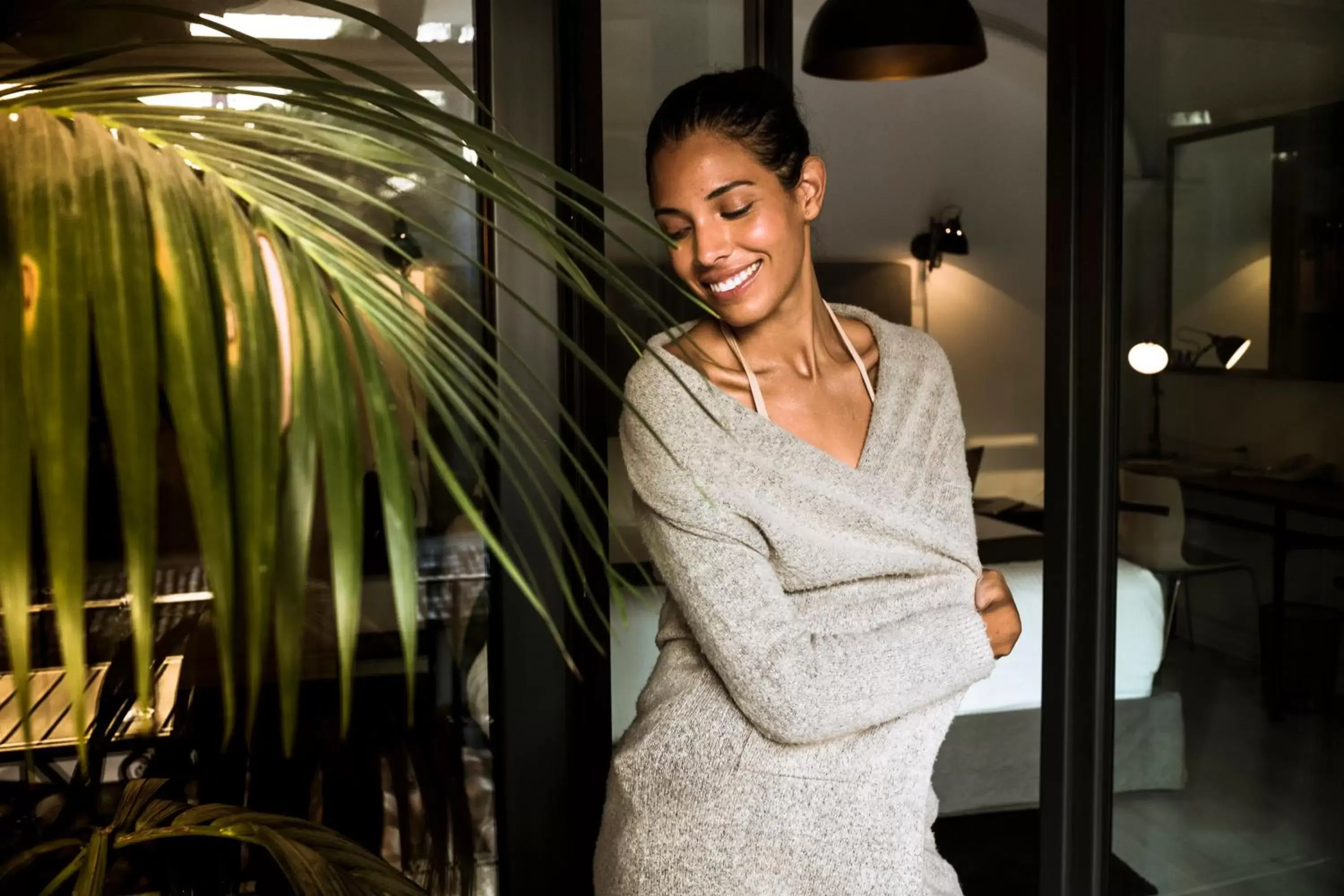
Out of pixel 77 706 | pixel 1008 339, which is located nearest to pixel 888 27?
pixel 1008 339

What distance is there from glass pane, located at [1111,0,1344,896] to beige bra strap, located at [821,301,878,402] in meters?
0.35

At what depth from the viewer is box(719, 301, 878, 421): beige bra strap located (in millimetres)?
1417

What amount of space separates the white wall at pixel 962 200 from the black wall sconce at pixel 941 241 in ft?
0.10

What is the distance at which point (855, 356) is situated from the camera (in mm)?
1502

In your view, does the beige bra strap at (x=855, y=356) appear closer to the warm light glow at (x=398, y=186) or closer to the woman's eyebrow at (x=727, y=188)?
the woman's eyebrow at (x=727, y=188)

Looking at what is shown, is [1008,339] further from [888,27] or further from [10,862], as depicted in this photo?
[10,862]

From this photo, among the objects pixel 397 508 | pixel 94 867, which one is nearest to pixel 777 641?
pixel 94 867

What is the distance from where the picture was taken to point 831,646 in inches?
49.6

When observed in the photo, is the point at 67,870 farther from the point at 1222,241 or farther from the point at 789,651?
Answer: the point at 1222,241

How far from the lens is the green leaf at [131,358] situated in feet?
1.40

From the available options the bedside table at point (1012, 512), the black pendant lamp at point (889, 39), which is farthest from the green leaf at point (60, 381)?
the bedside table at point (1012, 512)

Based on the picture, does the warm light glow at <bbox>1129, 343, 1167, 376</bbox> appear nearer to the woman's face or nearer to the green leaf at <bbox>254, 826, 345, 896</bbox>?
the woman's face

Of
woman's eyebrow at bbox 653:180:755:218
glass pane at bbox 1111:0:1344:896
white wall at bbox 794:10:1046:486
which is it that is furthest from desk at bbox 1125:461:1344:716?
white wall at bbox 794:10:1046:486

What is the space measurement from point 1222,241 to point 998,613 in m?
0.50
